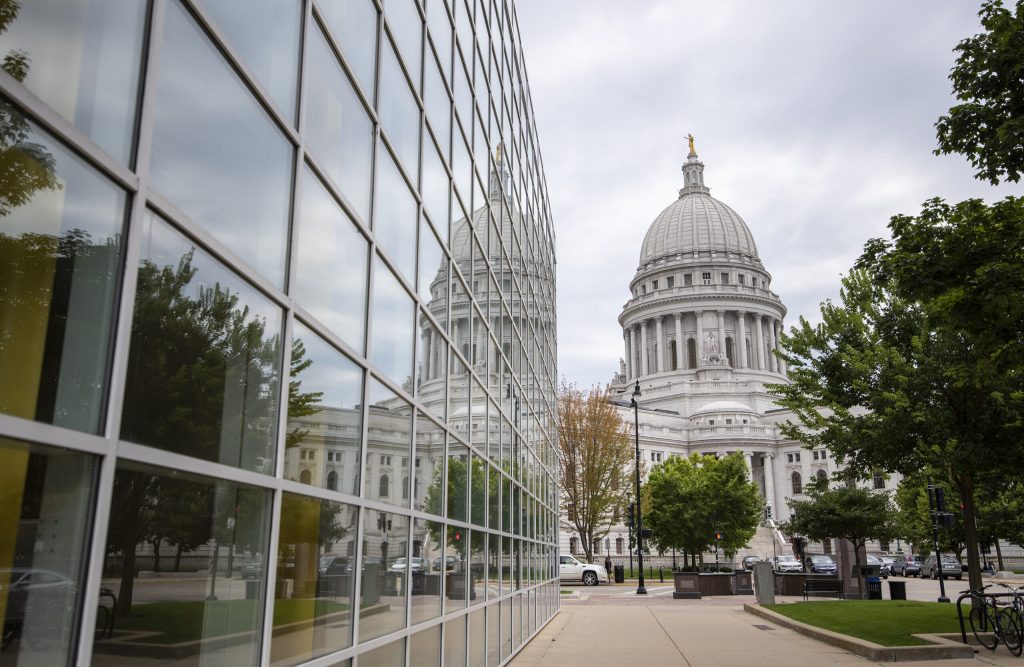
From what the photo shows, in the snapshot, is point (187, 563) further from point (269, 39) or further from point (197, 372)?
point (269, 39)

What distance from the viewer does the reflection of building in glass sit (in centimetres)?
296

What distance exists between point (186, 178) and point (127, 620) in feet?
6.35

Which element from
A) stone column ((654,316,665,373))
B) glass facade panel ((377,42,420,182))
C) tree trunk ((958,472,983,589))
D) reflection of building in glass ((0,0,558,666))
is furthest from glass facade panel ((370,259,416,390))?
stone column ((654,316,665,373))

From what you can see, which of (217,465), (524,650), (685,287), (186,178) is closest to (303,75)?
(186,178)

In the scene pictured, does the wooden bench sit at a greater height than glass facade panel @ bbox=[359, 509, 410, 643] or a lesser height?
lesser

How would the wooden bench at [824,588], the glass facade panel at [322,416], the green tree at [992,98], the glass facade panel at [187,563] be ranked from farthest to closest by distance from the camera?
the wooden bench at [824,588] → the green tree at [992,98] → the glass facade panel at [322,416] → the glass facade panel at [187,563]

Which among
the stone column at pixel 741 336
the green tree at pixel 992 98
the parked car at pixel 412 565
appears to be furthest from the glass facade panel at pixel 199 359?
the stone column at pixel 741 336

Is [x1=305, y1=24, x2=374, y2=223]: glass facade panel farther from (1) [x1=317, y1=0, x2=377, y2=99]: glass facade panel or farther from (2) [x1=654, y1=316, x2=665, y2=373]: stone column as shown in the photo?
(2) [x1=654, y1=316, x2=665, y2=373]: stone column

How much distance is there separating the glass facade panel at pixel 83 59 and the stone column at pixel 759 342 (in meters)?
130

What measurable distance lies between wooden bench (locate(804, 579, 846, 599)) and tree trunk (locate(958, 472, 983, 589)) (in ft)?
37.0

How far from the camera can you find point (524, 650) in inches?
614

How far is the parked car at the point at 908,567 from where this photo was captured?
2520 inches

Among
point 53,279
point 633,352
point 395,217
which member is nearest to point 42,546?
point 53,279

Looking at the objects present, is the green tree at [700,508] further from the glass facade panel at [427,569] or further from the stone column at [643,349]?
the stone column at [643,349]
